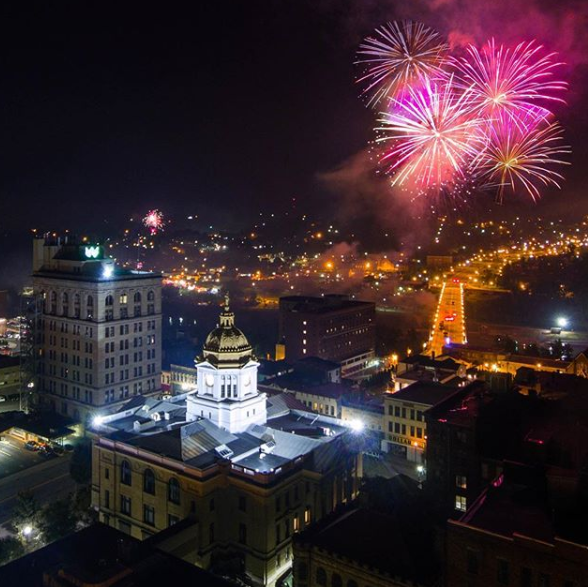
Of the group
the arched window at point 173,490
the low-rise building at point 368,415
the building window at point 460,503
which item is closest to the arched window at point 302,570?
the arched window at point 173,490

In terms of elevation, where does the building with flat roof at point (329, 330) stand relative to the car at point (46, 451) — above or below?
above

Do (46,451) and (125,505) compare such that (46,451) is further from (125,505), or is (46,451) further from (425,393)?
(425,393)

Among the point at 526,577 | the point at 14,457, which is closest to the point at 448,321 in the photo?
the point at 14,457

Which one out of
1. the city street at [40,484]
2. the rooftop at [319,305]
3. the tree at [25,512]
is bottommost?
the city street at [40,484]

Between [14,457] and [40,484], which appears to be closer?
[40,484]

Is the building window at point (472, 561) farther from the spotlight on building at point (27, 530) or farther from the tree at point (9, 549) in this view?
the spotlight on building at point (27, 530)

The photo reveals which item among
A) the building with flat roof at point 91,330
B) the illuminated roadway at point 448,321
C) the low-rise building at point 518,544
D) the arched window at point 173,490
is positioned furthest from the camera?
the illuminated roadway at point 448,321

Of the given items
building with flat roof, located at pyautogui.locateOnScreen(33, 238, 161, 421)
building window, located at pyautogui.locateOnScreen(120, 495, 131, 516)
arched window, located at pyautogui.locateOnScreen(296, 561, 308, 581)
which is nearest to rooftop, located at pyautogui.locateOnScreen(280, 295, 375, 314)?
building with flat roof, located at pyautogui.locateOnScreen(33, 238, 161, 421)
